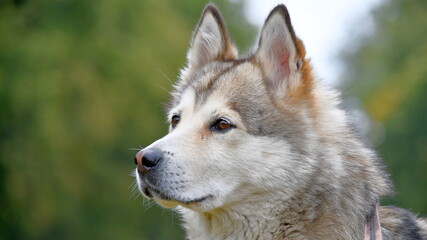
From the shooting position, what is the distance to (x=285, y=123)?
6.93m

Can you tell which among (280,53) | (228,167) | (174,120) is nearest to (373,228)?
(228,167)

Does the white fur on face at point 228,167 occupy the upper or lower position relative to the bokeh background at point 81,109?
upper

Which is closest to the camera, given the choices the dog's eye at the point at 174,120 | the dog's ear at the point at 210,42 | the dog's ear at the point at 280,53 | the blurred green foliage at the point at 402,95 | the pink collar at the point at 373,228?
the pink collar at the point at 373,228

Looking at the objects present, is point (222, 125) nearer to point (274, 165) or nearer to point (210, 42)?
point (274, 165)

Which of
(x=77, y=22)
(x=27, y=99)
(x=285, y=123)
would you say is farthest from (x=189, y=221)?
(x=77, y=22)

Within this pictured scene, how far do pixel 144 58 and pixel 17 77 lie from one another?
4.16m

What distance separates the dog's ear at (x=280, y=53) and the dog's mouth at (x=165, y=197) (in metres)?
1.10

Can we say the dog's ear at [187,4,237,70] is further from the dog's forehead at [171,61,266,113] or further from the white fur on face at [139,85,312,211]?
the white fur on face at [139,85,312,211]

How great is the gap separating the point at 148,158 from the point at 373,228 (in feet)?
5.81

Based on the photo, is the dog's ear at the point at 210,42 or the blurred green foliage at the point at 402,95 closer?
the dog's ear at the point at 210,42

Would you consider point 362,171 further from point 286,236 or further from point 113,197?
point 113,197

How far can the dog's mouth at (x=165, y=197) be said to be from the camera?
6.79 meters

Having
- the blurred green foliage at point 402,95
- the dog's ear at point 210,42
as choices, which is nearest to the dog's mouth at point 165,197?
the dog's ear at point 210,42

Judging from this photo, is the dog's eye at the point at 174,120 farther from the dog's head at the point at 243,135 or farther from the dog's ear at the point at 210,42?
the dog's ear at the point at 210,42
